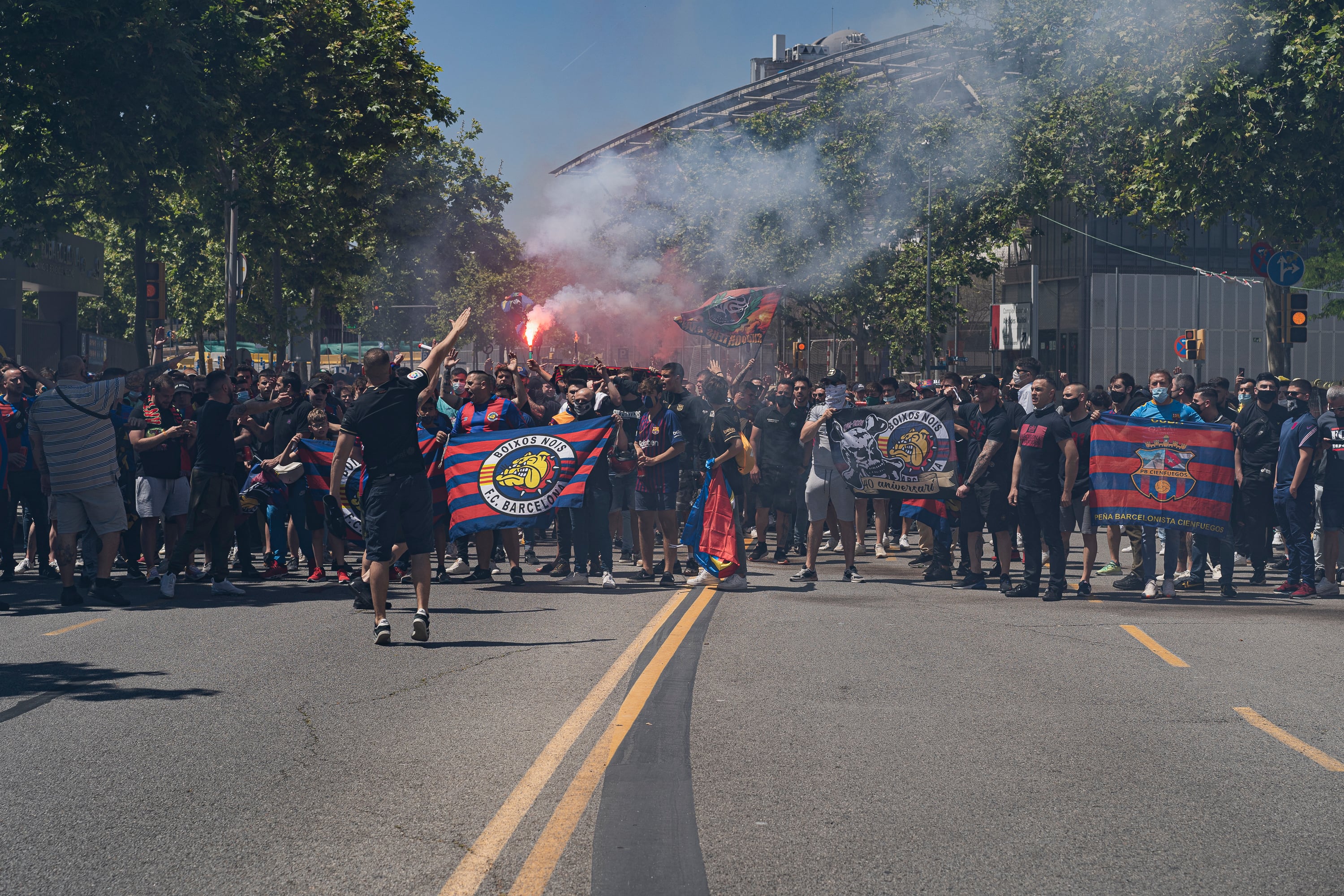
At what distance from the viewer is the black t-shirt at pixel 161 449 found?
457 inches

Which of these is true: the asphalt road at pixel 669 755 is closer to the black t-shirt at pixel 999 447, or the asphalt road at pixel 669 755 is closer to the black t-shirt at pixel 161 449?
the black t-shirt at pixel 161 449

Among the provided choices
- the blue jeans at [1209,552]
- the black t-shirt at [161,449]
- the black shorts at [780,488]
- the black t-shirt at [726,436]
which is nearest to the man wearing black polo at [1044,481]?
the blue jeans at [1209,552]

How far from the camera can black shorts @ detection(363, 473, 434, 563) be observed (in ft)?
29.5

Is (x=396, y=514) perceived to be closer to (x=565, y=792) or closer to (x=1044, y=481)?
(x=565, y=792)

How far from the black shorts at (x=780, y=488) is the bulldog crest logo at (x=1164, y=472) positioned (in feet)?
12.8

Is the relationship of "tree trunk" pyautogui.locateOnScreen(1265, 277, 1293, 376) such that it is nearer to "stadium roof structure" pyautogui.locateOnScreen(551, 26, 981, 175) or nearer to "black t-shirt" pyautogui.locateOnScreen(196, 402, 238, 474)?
"stadium roof structure" pyautogui.locateOnScreen(551, 26, 981, 175)

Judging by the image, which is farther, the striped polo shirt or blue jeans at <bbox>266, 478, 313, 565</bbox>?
blue jeans at <bbox>266, 478, 313, 565</bbox>

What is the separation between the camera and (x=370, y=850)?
15.5 feet

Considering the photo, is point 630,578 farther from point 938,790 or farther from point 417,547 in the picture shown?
point 938,790

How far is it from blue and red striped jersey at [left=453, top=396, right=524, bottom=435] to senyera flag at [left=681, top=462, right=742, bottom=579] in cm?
196

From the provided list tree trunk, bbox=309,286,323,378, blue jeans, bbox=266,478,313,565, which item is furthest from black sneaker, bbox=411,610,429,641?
tree trunk, bbox=309,286,323,378

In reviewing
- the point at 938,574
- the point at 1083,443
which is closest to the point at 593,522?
the point at 938,574

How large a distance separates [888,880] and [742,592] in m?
7.61

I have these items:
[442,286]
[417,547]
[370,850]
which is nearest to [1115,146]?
[417,547]
